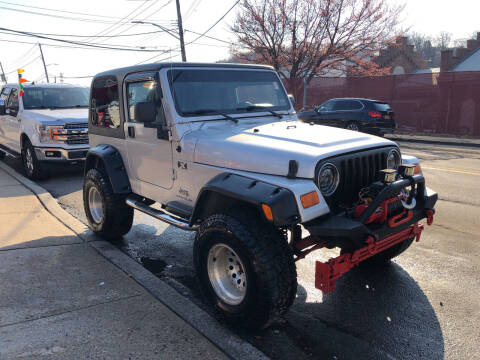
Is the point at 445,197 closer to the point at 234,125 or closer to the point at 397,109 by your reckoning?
the point at 234,125

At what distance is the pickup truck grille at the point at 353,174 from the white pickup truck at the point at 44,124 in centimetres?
667

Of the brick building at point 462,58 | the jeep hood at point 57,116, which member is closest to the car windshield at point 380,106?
the jeep hood at point 57,116

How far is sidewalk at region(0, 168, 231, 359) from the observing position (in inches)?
112

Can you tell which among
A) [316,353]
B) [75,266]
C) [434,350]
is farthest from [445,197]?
[75,266]

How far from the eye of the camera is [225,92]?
4227 mm

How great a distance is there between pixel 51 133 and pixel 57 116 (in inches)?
18.5

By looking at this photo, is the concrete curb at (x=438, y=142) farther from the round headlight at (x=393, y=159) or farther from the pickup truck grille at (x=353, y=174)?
the pickup truck grille at (x=353, y=174)

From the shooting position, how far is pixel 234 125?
4.07 metres

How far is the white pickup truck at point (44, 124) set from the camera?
8289 millimetres

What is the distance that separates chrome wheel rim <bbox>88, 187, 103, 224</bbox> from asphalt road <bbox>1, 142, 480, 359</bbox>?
471mm

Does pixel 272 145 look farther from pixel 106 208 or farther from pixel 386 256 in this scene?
pixel 106 208

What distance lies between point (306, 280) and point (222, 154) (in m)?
1.61

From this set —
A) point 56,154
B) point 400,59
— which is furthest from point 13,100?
point 400,59

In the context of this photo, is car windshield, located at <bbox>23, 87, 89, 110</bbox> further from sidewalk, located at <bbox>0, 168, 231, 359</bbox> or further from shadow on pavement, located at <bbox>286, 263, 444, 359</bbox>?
shadow on pavement, located at <bbox>286, 263, 444, 359</bbox>
